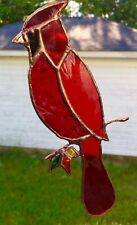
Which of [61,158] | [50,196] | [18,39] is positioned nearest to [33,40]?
[18,39]

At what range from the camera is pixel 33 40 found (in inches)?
90.6

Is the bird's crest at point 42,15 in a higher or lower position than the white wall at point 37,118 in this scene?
higher

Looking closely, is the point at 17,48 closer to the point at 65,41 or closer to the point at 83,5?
the point at 65,41

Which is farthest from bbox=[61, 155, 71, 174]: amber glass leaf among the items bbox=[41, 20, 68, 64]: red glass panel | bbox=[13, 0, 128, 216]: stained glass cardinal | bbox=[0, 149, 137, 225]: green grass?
bbox=[0, 149, 137, 225]: green grass

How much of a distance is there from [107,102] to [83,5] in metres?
14.9

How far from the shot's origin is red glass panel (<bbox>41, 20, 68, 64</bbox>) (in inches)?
92.6

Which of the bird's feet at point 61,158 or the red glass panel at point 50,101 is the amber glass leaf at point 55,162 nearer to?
the bird's feet at point 61,158

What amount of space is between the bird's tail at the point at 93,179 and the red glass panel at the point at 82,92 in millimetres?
102

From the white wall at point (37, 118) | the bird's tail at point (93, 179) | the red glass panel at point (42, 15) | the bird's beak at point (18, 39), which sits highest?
the red glass panel at point (42, 15)

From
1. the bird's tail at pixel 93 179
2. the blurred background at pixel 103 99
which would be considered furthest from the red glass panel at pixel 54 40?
the blurred background at pixel 103 99

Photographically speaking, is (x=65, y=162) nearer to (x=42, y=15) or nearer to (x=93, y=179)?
(x=93, y=179)

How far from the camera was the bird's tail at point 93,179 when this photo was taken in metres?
2.57

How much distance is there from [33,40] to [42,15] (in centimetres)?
14

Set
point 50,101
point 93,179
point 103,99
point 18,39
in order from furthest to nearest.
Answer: point 103,99 < point 93,179 < point 50,101 < point 18,39
